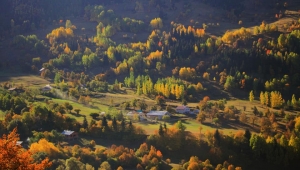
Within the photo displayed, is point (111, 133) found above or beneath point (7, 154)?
beneath

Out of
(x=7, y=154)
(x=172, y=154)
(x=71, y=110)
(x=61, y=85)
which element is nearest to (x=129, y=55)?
(x=61, y=85)

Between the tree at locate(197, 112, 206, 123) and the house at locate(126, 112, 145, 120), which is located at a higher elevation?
the tree at locate(197, 112, 206, 123)

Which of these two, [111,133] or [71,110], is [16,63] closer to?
[71,110]

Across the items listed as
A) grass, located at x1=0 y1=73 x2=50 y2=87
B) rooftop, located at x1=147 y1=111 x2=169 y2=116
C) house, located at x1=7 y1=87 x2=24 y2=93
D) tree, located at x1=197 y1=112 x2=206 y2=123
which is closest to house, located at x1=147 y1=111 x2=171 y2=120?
rooftop, located at x1=147 y1=111 x2=169 y2=116

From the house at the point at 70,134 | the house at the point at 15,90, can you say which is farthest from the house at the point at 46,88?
the house at the point at 70,134

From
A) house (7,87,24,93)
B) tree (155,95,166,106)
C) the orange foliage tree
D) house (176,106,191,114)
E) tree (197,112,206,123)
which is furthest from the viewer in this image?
house (7,87,24,93)

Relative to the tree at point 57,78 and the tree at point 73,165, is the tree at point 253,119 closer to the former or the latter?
the tree at point 73,165

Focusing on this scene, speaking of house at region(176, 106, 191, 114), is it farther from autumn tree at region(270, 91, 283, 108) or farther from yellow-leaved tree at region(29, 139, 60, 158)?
yellow-leaved tree at region(29, 139, 60, 158)

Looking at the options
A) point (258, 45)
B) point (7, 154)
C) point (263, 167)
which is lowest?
point (263, 167)
